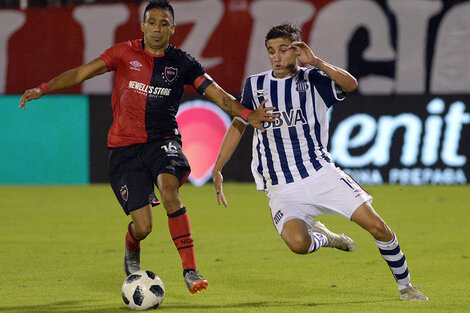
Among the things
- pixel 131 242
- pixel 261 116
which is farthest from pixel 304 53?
pixel 131 242

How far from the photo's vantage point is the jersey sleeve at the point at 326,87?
20.2 ft

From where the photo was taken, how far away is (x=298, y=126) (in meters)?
6.20

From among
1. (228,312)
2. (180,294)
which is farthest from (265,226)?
(228,312)

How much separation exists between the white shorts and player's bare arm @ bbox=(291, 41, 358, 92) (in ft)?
2.01

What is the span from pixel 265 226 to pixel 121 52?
4440mm

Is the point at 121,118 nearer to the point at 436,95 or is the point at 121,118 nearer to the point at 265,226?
the point at 265,226

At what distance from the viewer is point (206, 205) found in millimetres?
12891

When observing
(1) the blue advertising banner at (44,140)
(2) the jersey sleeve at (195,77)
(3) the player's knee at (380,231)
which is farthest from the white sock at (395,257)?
(1) the blue advertising banner at (44,140)

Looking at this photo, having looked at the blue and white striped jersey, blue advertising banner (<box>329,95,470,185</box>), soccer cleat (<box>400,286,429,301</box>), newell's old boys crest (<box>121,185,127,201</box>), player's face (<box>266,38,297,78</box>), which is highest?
player's face (<box>266,38,297,78</box>)

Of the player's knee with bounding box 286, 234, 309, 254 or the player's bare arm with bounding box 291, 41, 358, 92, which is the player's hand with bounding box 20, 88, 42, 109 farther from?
the player's knee with bounding box 286, 234, 309, 254

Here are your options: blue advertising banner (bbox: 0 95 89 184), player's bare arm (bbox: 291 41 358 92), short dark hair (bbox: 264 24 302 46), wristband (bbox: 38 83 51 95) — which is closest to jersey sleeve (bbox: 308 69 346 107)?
player's bare arm (bbox: 291 41 358 92)

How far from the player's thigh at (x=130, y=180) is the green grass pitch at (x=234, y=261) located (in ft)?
2.19

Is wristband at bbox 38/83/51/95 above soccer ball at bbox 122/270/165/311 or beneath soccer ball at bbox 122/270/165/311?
above

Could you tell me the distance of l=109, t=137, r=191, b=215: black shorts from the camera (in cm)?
627
